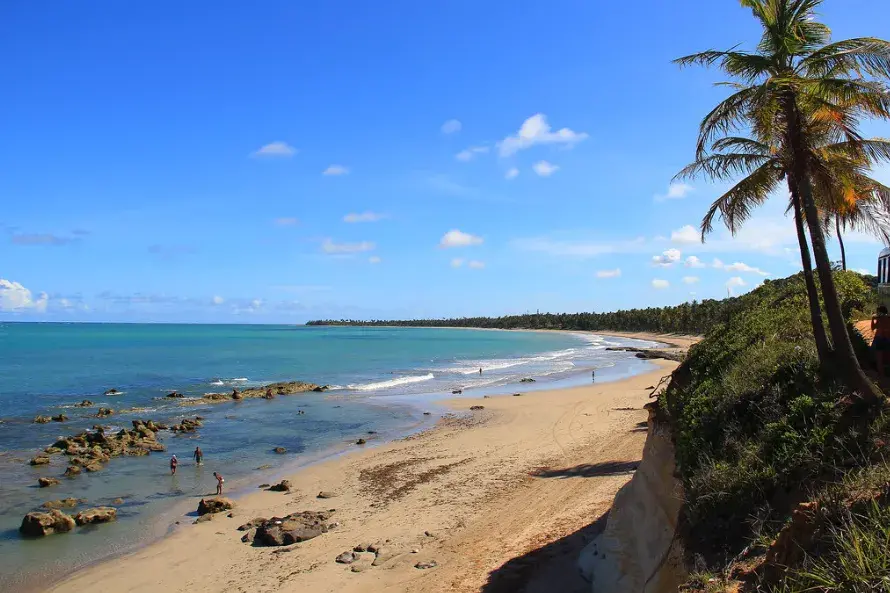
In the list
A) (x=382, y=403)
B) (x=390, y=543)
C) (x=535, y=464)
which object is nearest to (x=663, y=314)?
(x=382, y=403)

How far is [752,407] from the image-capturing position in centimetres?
822

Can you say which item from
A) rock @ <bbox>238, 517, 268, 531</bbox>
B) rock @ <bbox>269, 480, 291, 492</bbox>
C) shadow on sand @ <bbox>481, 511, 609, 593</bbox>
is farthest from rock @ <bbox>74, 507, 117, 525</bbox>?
shadow on sand @ <bbox>481, 511, 609, 593</bbox>

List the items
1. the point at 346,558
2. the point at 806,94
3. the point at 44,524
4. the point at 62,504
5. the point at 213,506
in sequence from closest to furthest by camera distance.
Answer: the point at 806,94, the point at 346,558, the point at 44,524, the point at 213,506, the point at 62,504

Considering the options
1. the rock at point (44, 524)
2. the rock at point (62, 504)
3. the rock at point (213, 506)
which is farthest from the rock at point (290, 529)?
the rock at point (62, 504)

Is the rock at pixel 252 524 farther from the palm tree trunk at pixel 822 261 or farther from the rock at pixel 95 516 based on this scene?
the palm tree trunk at pixel 822 261

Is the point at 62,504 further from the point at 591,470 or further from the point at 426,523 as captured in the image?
the point at 591,470

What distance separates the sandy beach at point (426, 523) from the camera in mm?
11297

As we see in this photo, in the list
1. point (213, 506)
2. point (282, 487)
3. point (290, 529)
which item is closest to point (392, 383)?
point (282, 487)

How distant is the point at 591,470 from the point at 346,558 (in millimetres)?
8514

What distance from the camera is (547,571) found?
10477 mm

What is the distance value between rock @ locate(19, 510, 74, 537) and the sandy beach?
285 centimetres

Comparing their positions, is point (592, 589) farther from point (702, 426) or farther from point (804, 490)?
point (804, 490)

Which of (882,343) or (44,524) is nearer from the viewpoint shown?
(882,343)

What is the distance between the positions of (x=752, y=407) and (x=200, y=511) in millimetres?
15069
